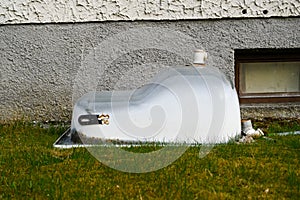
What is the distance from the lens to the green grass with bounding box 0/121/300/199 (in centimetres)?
191

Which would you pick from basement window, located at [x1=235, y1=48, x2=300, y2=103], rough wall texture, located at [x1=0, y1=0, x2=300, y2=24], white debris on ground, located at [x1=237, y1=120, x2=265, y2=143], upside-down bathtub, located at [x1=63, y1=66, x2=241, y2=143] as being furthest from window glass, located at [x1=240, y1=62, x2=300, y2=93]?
upside-down bathtub, located at [x1=63, y1=66, x2=241, y2=143]

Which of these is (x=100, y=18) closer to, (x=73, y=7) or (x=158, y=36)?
(x=73, y=7)

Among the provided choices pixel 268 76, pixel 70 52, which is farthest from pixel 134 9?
pixel 268 76

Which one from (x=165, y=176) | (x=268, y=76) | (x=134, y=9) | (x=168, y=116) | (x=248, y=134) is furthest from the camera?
(x=268, y=76)

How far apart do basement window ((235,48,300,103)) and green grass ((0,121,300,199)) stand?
123 cm

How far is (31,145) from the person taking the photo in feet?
9.47

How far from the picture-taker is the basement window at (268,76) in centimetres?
392

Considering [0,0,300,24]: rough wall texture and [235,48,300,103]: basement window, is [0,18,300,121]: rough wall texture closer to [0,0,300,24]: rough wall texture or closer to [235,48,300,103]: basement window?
[0,0,300,24]: rough wall texture

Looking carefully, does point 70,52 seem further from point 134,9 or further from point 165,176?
point 165,176

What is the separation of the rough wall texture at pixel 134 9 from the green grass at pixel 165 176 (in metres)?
1.34

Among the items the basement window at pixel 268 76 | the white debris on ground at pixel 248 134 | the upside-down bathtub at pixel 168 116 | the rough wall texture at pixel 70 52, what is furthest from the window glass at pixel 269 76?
the upside-down bathtub at pixel 168 116

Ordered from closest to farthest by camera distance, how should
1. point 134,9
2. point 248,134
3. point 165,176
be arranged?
point 165,176
point 248,134
point 134,9

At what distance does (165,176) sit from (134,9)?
1.91 meters

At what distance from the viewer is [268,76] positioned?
157 inches
